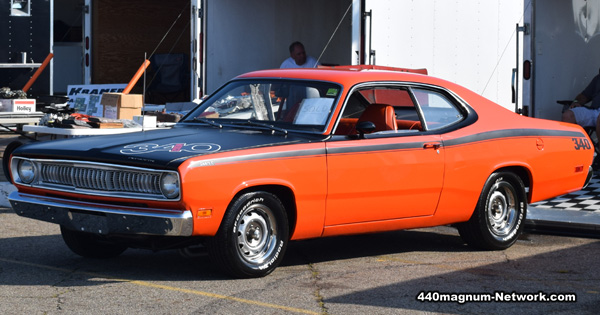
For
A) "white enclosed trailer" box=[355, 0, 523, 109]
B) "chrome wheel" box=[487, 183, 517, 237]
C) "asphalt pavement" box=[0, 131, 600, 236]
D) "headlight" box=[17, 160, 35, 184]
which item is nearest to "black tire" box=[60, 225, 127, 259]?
"headlight" box=[17, 160, 35, 184]

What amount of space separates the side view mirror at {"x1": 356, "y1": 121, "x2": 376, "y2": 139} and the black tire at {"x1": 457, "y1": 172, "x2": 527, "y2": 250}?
4.15 feet


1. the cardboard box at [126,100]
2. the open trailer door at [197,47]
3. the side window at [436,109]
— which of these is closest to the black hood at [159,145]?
the side window at [436,109]

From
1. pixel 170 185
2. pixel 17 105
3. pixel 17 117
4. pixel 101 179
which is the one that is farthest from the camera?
pixel 17 105

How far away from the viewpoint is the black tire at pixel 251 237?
636 centimetres

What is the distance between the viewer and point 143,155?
6281 millimetres

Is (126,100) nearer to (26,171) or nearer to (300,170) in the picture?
(26,171)

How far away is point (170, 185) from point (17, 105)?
8.44 metres

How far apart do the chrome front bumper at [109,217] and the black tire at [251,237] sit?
296 mm

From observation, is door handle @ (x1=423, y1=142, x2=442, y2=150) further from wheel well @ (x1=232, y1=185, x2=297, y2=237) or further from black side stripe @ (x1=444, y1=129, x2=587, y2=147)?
wheel well @ (x1=232, y1=185, x2=297, y2=237)

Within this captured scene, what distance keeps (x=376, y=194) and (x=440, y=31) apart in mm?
6458

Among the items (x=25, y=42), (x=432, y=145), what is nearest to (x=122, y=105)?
(x=432, y=145)

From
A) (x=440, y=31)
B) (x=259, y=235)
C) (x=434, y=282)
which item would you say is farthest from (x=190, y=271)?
(x=440, y=31)

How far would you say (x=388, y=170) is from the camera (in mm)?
7207

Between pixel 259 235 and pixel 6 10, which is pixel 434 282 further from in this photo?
pixel 6 10
